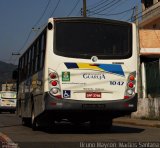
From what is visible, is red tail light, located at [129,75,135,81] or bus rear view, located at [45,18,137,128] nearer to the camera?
bus rear view, located at [45,18,137,128]

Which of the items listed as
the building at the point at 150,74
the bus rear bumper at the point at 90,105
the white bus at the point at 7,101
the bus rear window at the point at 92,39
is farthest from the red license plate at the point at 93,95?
the white bus at the point at 7,101

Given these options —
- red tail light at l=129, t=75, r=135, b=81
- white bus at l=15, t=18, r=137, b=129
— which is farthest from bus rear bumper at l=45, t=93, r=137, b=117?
red tail light at l=129, t=75, r=135, b=81

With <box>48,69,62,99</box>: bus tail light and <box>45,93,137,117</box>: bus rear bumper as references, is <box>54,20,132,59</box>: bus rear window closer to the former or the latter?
<box>48,69,62,99</box>: bus tail light

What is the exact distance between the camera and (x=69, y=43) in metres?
14.2

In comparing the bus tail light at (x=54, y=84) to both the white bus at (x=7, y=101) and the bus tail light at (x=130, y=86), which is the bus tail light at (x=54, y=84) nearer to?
the bus tail light at (x=130, y=86)

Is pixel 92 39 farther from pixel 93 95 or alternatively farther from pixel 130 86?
pixel 130 86

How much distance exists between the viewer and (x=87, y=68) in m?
14.3

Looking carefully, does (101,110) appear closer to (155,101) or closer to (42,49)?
(42,49)

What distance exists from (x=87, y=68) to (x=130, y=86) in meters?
1.42

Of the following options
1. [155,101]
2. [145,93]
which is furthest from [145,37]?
[155,101]

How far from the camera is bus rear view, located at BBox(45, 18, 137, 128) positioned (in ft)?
46.0

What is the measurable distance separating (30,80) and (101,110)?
4426mm

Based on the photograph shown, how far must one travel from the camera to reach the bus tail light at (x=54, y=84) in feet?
45.8

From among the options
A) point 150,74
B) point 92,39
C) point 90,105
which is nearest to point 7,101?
point 150,74
